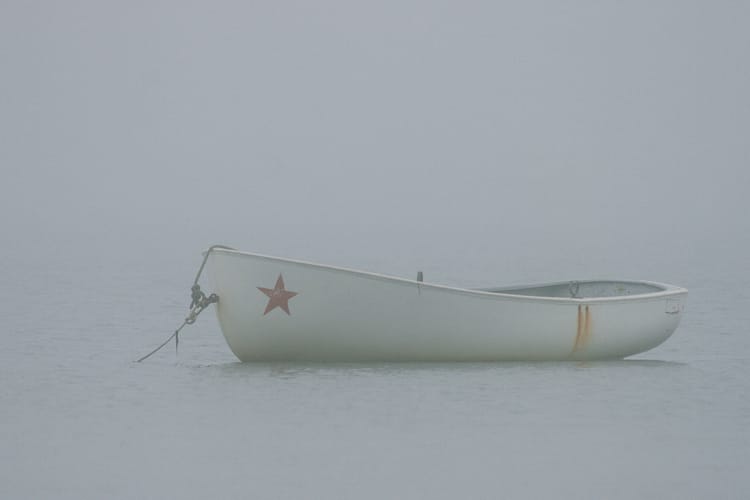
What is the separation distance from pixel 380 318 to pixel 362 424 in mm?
3491

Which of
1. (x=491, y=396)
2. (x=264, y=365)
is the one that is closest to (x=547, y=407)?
(x=491, y=396)

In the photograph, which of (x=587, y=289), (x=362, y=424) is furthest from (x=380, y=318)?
(x=587, y=289)

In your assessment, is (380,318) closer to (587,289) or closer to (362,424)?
(362,424)

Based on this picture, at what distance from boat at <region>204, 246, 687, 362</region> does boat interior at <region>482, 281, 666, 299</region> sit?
2.92 meters

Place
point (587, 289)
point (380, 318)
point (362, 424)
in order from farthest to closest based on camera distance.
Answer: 1. point (587, 289)
2. point (380, 318)
3. point (362, 424)

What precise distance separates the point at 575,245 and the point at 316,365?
7457 centimetres

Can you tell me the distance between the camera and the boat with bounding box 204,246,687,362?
2134 centimetres

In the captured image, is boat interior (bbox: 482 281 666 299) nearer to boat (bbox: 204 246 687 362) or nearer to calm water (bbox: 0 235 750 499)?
calm water (bbox: 0 235 750 499)

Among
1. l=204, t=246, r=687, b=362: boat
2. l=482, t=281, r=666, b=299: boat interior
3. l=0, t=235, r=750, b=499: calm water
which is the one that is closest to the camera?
l=0, t=235, r=750, b=499: calm water

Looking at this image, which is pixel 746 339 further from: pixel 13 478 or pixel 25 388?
pixel 13 478

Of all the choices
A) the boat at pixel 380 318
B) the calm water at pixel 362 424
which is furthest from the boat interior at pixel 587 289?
the boat at pixel 380 318

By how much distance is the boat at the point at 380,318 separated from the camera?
70.0ft

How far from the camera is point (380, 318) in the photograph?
70.6 feet

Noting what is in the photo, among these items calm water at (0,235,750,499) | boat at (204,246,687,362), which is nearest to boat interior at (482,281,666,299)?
calm water at (0,235,750,499)
